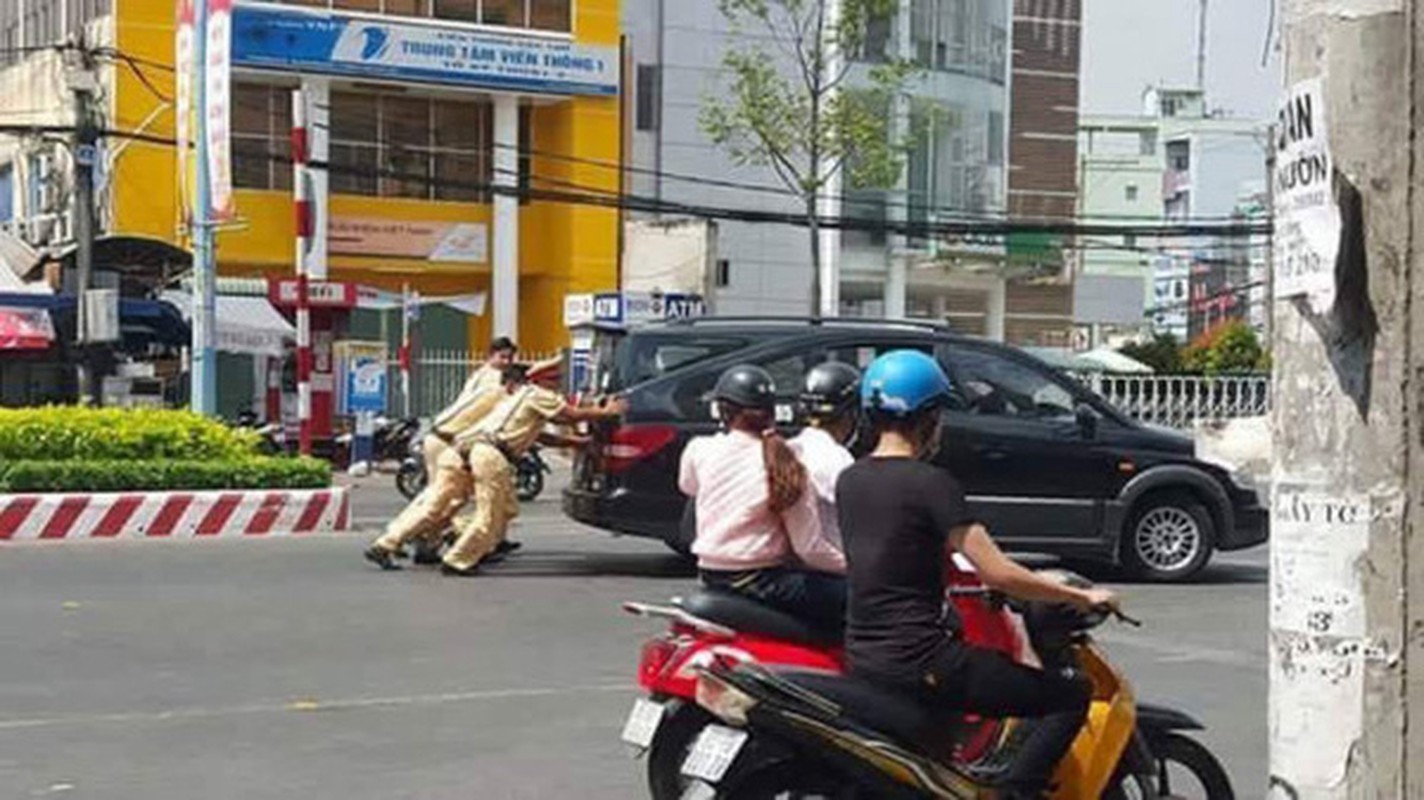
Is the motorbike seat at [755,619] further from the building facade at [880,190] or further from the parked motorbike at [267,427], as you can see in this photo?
the building facade at [880,190]

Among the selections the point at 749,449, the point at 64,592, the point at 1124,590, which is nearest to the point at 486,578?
the point at 64,592

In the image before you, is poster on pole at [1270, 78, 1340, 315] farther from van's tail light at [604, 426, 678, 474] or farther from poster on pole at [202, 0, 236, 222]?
poster on pole at [202, 0, 236, 222]

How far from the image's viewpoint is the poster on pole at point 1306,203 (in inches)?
124

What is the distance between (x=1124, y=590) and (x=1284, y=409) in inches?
419

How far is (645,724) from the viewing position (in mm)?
6227

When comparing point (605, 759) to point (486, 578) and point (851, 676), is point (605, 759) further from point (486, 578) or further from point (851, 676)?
point (486, 578)

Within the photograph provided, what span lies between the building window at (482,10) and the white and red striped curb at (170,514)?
22.8m

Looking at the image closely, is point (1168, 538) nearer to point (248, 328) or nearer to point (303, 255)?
point (303, 255)

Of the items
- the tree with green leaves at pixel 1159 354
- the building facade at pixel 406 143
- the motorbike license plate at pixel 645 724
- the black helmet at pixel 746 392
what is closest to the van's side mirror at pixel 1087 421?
the black helmet at pixel 746 392

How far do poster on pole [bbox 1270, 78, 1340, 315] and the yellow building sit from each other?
3279 cm

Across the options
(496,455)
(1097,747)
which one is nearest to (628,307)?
(496,455)

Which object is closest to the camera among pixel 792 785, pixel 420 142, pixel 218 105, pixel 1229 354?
pixel 792 785

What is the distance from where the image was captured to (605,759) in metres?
7.92

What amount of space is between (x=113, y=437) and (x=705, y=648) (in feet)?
36.3
